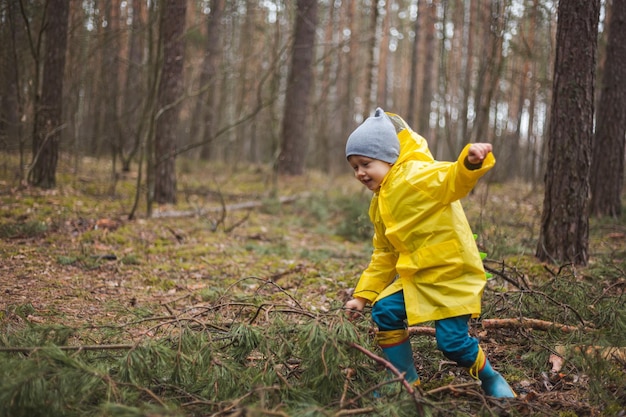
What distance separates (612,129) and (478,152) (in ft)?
22.6

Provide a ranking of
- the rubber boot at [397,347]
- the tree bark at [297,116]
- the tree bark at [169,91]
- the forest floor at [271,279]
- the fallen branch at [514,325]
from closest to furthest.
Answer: the rubber boot at [397,347] < the forest floor at [271,279] < the fallen branch at [514,325] < the tree bark at [169,91] < the tree bark at [297,116]

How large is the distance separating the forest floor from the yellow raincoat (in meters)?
0.42

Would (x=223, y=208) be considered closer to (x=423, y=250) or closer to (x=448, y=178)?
(x=423, y=250)

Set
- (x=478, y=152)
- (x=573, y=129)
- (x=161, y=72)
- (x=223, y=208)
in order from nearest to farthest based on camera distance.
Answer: (x=478, y=152), (x=573, y=129), (x=223, y=208), (x=161, y=72)

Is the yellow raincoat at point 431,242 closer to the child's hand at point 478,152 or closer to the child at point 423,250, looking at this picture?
the child at point 423,250

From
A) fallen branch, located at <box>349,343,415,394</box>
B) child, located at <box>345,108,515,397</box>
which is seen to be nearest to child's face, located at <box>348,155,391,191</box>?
child, located at <box>345,108,515,397</box>

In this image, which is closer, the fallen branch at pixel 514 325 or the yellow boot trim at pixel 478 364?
the yellow boot trim at pixel 478 364

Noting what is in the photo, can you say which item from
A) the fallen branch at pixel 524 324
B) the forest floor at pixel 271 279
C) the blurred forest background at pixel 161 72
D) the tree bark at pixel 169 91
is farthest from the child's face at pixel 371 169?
the tree bark at pixel 169 91

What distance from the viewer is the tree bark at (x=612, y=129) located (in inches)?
306

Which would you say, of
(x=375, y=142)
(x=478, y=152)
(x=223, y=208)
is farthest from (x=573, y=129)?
(x=223, y=208)

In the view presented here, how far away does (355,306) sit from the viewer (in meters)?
2.86

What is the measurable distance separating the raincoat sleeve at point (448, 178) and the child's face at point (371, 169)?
198mm

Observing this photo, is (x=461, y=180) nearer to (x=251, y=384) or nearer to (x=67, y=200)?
(x=251, y=384)

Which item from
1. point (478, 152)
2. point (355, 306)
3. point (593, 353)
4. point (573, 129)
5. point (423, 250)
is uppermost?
point (573, 129)
